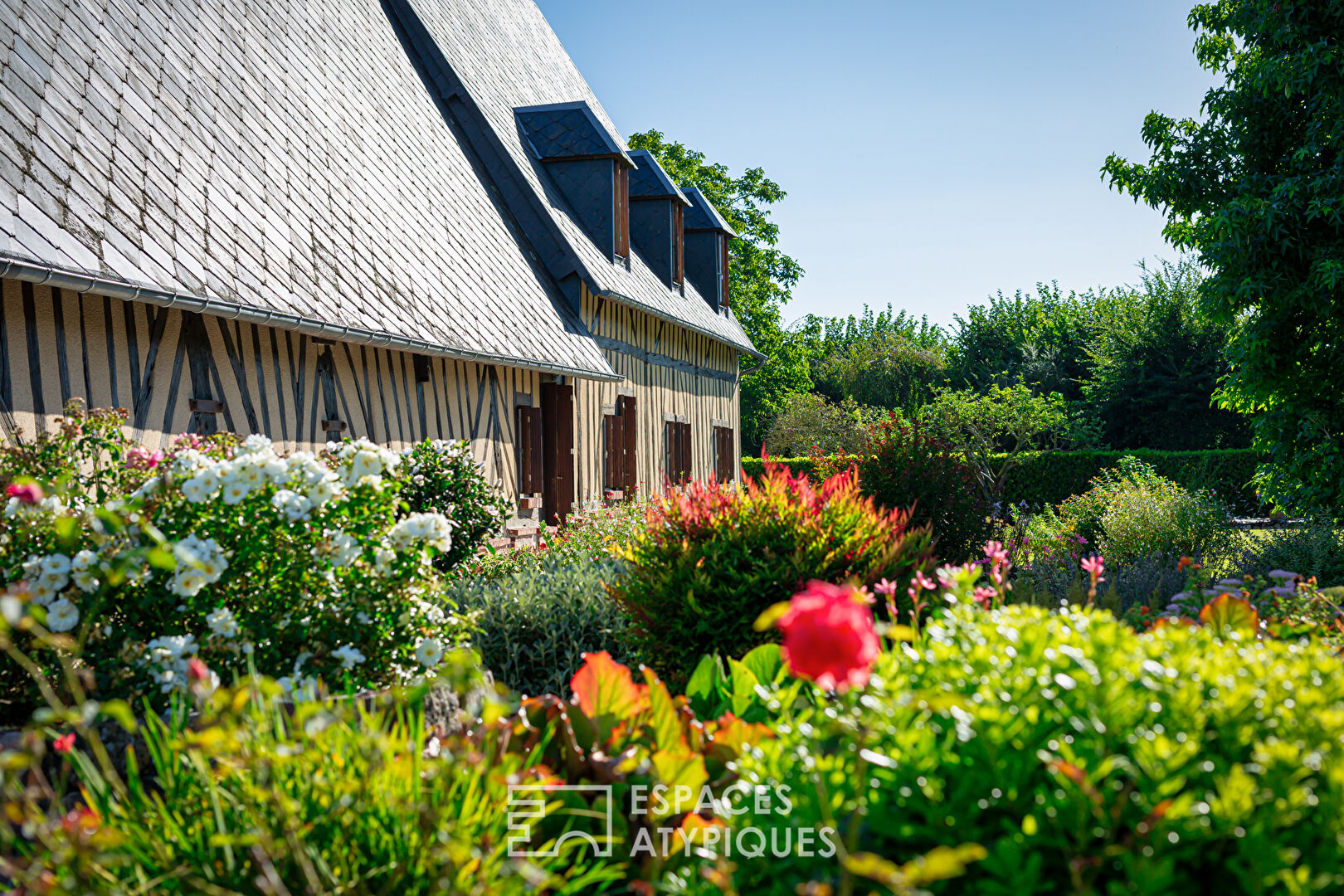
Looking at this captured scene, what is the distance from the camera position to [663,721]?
2.58 m

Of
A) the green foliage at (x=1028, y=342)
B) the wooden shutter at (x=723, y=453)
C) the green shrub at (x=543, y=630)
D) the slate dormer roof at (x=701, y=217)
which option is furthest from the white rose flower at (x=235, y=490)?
the green foliage at (x=1028, y=342)

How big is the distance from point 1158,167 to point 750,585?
27.0 ft

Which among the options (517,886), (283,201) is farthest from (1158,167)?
(517,886)

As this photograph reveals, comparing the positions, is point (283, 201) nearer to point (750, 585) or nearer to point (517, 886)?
point (750, 585)

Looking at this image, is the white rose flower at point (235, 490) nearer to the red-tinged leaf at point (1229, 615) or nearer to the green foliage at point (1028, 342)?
the red-tinged leaf at point (1229, 615)

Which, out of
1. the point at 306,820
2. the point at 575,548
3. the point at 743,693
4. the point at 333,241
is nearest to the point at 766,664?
the point at 743,693

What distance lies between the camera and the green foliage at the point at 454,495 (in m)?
6.75

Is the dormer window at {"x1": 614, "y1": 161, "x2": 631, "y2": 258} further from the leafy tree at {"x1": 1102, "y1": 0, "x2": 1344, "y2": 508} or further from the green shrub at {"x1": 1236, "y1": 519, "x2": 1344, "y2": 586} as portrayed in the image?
the green shrub at {"x1": 1236, "y1": 519, "x2": 1344, "y2": 586}

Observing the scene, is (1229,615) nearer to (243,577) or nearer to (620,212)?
(243,577)

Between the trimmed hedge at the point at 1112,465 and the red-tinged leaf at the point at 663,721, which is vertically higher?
the trimmed hedge at the point at 1112,465

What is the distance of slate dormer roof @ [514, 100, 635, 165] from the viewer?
500 inches

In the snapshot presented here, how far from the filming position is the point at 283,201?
7180mm

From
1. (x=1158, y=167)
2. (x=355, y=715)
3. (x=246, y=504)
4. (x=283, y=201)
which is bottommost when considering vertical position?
(x=355, y=715)

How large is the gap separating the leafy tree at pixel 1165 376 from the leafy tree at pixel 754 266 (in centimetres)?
926
